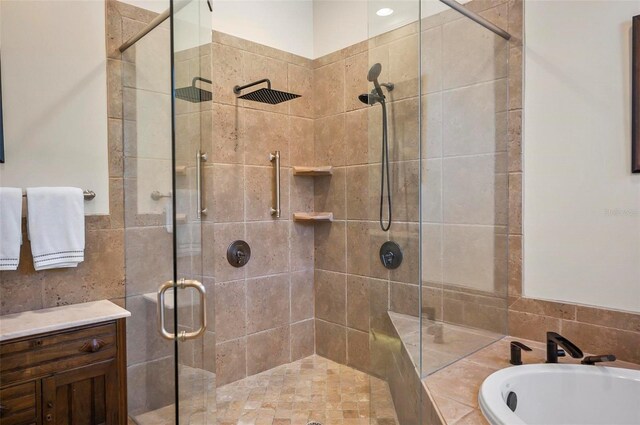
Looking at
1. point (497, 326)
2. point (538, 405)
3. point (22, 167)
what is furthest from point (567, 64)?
point (22, 167)

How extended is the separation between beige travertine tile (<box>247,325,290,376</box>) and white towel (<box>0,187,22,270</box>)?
1.55 m

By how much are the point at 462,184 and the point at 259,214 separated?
1.50 metres

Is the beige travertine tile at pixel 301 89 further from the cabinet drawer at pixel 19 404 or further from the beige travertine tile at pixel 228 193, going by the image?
the cabinet drawer at pixel 19 404

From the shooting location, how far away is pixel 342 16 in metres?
2.97

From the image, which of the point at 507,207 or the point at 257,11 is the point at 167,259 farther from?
the point at 257,11

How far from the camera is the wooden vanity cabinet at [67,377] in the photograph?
1578 millimetres

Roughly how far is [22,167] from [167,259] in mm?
1043

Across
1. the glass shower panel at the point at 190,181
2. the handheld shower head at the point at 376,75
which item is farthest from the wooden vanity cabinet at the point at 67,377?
the handheld shower head at the point at 376,75

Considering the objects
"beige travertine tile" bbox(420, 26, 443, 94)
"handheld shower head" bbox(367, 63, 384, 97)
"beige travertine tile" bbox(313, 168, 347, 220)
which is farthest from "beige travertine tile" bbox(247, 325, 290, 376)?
"beige travertine tile" bbox(420, 26, 443, 94)

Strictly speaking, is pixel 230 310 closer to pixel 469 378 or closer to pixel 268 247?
pixel 268 247

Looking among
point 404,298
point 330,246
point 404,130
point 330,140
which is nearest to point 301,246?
point 330,246

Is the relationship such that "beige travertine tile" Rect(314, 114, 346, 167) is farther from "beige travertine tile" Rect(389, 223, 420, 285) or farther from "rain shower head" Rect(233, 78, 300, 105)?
"beige travertine tile" Rect(389, 223, 420, 285)

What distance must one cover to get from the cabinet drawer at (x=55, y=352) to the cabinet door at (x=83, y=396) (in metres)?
0.04

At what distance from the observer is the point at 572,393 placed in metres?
1.64
